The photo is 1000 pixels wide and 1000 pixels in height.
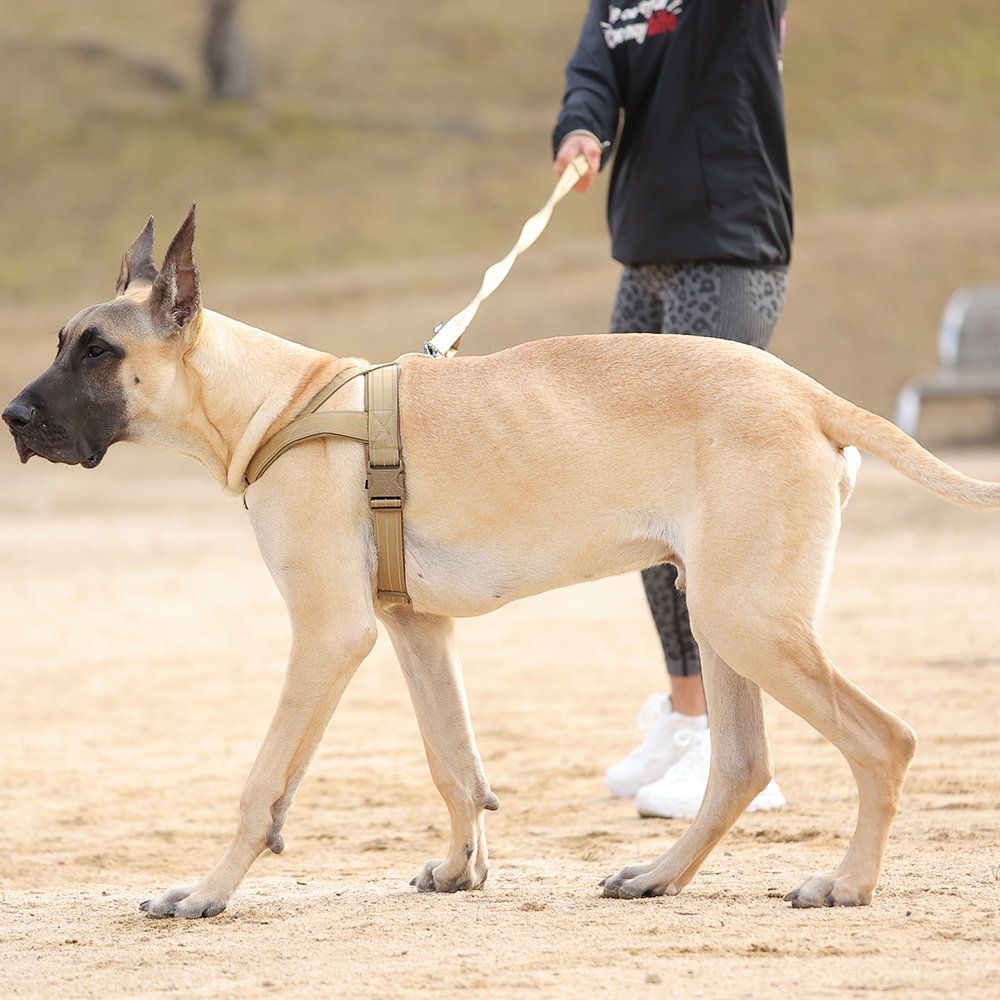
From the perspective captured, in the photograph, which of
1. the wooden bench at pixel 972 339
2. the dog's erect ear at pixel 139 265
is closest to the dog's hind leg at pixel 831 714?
the dog's erect ear at pixel 139 265

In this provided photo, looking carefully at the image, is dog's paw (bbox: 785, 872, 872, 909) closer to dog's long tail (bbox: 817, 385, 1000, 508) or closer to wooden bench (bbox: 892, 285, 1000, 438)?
dog's long tail (bbox: 817, 385, 1000, 508)

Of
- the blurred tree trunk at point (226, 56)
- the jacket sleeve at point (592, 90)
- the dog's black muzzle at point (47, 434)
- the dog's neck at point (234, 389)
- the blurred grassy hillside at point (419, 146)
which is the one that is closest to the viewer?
the dog's black muzzle at point (47, 434)

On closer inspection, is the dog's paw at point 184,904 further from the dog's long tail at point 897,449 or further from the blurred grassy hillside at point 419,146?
the blurred grassy hillside at point 419,146

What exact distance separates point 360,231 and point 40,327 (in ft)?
24.9

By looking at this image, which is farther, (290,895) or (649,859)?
(649,859)

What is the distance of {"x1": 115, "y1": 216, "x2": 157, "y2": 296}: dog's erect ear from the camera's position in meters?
4.01

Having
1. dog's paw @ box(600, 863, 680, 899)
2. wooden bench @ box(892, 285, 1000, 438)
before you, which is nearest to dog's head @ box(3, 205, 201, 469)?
dog's paw @ box(600, 863, 680, 899)

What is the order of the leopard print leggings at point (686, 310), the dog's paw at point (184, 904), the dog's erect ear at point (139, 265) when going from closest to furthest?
the dog's paw at point (184, 904)
the dog's erect ear at point (139, 265)
the leopard print leggings at point (686, 310)

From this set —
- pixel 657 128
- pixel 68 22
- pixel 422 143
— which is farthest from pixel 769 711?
pixel 68 22

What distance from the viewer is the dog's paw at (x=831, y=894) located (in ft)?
11.1

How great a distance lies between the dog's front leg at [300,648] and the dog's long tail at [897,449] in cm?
130

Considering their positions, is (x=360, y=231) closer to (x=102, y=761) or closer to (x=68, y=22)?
(x=68, y=22)

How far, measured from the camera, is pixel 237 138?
3216 centimetres

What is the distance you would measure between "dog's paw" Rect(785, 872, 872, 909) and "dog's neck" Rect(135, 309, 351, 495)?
1882 mm
